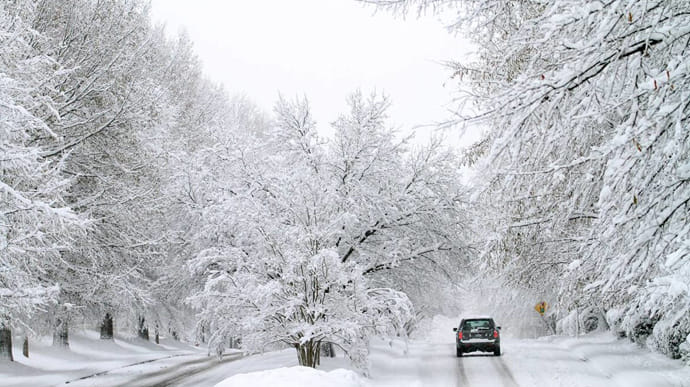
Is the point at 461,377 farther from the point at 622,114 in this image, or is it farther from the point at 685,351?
the point at 622,114

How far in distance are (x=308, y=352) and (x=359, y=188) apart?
4.62 meters

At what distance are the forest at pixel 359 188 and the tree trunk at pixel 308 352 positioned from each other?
61 millimetres

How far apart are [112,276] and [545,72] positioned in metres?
12.6

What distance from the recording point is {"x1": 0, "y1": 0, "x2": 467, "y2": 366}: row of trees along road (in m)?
11.2

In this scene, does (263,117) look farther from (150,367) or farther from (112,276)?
(112,276)

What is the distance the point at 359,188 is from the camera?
53.3 ft

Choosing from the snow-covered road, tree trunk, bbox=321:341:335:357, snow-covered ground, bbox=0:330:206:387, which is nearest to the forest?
the snow-covered road

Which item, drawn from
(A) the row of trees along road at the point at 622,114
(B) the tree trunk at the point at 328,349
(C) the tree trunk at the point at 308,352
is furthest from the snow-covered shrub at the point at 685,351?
(B) the tree trunk at the point at 328,349

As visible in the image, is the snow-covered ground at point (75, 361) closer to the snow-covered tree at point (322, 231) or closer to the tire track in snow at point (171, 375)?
the tire track in snow at point (171, 375)

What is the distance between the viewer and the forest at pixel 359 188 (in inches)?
217

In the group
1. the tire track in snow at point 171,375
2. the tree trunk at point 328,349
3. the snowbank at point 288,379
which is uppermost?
the snowbank at point 288,379

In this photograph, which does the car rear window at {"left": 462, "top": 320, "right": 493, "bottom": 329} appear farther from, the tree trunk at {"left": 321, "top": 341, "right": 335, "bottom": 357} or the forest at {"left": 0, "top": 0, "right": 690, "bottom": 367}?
the tree trunk at {"left": 321, "top": 341, "right": 335, "bottom": 357}

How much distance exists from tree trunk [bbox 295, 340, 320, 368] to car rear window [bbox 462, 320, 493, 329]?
7.38m

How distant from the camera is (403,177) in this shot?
1736 centimetres
